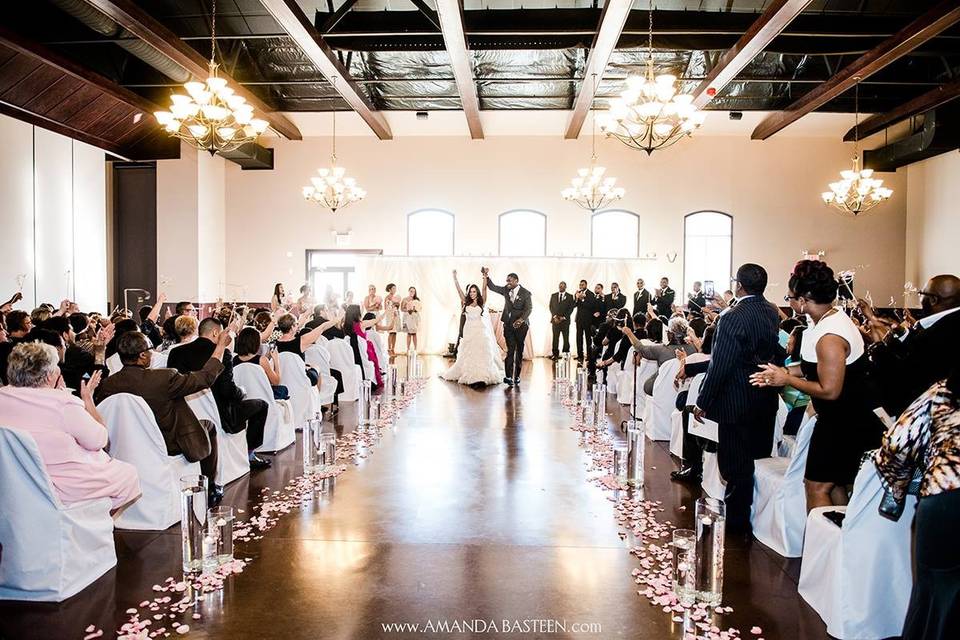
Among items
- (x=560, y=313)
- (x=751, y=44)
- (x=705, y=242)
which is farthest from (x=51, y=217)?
(x=705, y=242)

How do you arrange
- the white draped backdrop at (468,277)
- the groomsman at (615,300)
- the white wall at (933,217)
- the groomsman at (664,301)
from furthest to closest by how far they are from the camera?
the white draped backdrop at (468,277) < the white wall at (933,217) < the groomsman at (664,301) < the groomsman at (615,300)

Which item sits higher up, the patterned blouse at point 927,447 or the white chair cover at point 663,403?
the patterned blouse at point 927,447

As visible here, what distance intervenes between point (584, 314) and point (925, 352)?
9899 mm

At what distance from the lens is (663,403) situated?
5.92 m

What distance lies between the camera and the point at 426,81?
11914 mm

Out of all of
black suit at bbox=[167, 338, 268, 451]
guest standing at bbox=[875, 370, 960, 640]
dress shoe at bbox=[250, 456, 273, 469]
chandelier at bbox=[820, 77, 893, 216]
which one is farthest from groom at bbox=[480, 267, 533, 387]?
guest standing at bbox=[875, 370, 960, 640]

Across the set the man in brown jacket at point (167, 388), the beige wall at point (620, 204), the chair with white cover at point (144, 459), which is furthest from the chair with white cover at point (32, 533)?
the beige wall at point (620, 204)

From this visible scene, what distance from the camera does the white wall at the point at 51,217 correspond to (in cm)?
976

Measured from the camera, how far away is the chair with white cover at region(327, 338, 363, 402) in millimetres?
7543

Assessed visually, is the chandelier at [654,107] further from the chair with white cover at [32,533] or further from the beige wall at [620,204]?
the chair with white cover at [32,533]

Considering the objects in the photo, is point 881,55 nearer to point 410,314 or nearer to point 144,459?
point 410,314

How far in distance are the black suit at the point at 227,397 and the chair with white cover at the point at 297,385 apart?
0.94m

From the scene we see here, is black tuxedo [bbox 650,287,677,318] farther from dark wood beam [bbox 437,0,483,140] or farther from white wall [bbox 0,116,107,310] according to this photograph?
white wall [bbox 0,116,107,310]

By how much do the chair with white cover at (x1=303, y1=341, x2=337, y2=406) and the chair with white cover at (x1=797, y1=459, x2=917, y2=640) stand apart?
521cm
